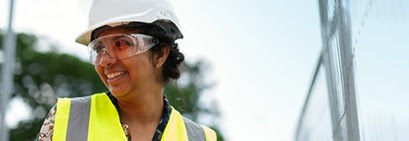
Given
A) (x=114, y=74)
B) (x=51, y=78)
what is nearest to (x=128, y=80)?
(x=114, y=74)

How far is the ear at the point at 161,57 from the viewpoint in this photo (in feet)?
8.66

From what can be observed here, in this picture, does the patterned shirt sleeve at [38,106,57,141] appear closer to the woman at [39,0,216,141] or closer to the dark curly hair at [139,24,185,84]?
the woman at [39,0,216,141]

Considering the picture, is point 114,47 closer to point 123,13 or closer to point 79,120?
point 123,13

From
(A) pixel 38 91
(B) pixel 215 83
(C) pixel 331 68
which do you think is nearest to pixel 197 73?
(B) pixel 215 83

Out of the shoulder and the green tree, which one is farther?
the green tree

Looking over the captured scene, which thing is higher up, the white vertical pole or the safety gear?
the safety gear

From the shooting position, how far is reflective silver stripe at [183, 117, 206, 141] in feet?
8.77

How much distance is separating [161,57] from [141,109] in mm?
163

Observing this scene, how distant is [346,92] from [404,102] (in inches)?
30.4

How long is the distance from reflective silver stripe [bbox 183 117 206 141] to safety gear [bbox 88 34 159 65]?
31cm

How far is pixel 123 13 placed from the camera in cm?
252

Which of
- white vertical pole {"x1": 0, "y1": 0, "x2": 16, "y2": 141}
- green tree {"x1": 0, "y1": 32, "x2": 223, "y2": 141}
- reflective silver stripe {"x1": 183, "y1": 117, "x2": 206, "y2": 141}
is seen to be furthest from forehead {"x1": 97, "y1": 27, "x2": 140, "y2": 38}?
green tree {"x1": 0, "y1": 32, "x2": 223, "y2": 141}

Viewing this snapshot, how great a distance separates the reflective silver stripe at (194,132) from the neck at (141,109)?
10 centimetres

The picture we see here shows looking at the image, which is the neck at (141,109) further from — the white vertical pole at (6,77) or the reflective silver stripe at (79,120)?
the white vertical pole at (6,77)
